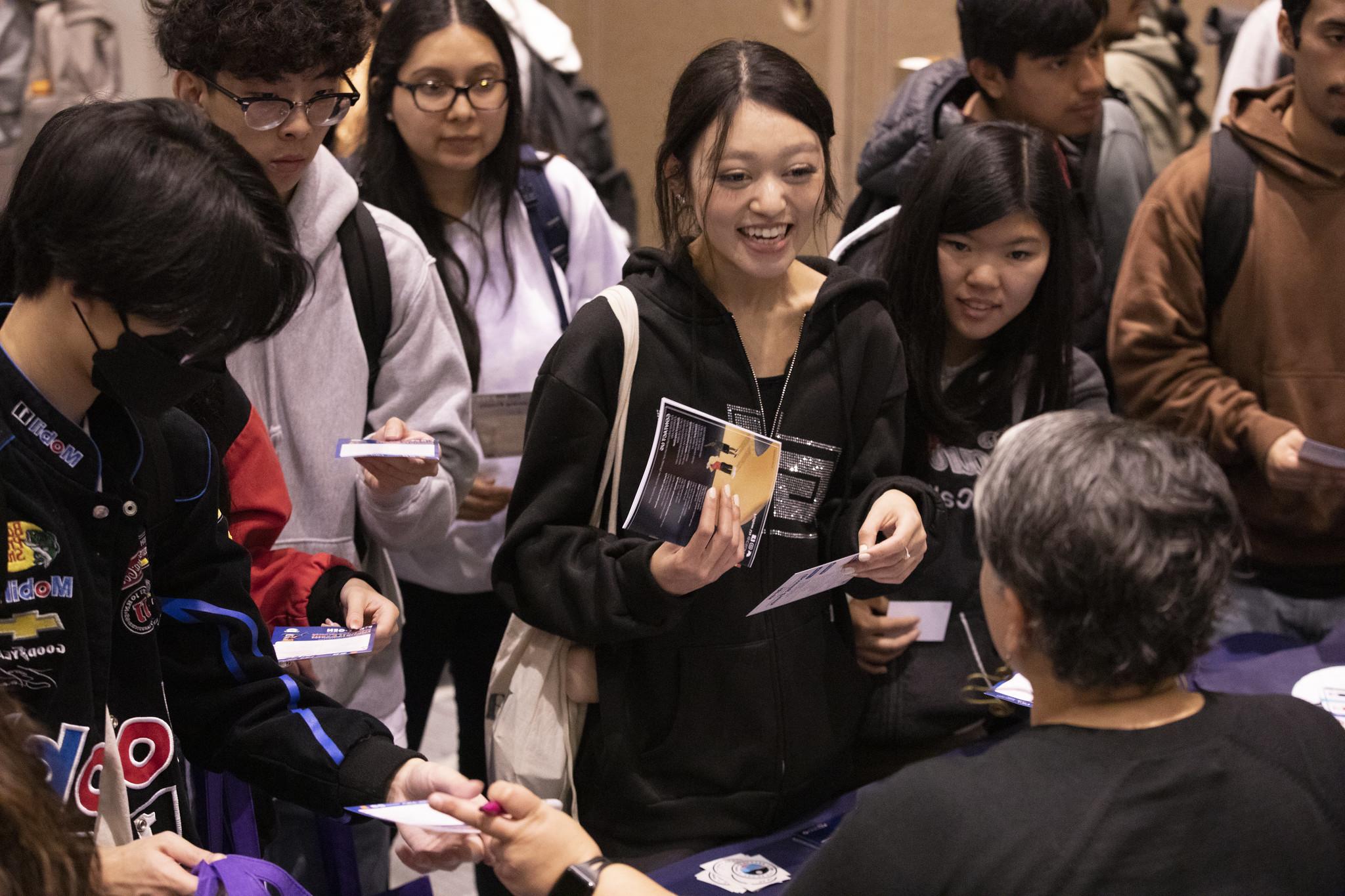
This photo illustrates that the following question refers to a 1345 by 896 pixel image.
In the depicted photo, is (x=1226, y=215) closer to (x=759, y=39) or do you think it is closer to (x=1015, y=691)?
(x=1015, y=691)

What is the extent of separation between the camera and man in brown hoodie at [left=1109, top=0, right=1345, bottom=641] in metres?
2.99

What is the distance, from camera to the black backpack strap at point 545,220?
308 cm

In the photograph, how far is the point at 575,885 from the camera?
5.41ft

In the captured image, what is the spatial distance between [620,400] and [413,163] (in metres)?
1.11

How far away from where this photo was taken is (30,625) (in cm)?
156

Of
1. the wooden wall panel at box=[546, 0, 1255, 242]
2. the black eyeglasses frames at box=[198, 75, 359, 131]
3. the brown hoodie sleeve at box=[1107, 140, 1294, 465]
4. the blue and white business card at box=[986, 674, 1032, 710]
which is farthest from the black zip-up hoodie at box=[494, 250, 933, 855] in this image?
the wooden wall panel at box=[546, 0, 1255, 242]

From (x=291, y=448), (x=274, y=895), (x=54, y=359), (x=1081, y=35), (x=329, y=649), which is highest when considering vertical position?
(x=1081, y=35)

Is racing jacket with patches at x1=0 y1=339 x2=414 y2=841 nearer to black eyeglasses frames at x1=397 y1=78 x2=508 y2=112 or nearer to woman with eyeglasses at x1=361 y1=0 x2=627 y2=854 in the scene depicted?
woman with eyeglasses at x1=361 y1=0 x2=627 y2=854

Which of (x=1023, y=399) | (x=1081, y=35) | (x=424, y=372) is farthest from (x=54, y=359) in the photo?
(x=1081, y=35)

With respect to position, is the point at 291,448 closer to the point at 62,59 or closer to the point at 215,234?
the point at 215,234

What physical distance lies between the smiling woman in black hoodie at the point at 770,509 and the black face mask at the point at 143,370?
67 centimetres

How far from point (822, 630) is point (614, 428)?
0.50m

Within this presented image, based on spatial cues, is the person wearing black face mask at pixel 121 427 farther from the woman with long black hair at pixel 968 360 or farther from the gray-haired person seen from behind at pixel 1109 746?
the woman with long black hair at pixel 968 360

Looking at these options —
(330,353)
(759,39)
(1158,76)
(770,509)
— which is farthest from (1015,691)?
(759,39)
